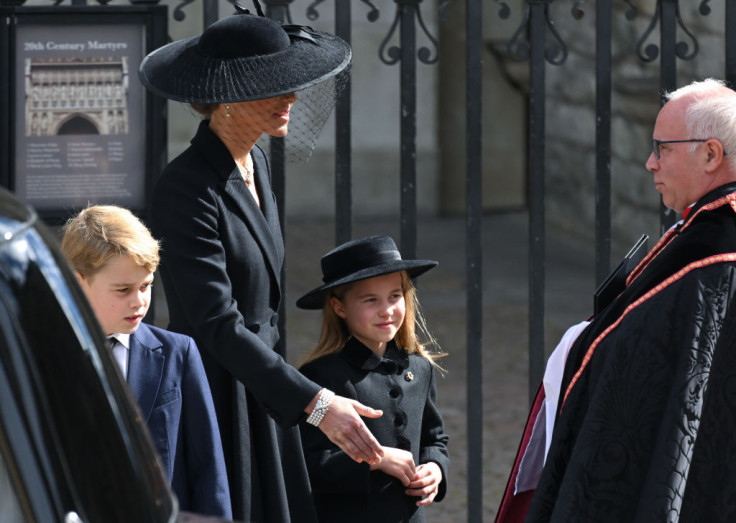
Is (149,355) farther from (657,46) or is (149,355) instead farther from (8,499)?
(657,46)

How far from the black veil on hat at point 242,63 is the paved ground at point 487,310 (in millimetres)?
2757

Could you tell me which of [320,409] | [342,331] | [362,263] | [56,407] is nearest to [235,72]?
[362,263]

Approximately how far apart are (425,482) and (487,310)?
6.09 meters

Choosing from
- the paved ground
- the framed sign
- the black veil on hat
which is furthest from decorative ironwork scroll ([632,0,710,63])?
the paved ground

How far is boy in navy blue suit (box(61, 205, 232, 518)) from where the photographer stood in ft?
9.46

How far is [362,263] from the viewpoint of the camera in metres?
3.51

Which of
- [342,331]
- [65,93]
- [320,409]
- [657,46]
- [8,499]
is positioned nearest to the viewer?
[8,499]

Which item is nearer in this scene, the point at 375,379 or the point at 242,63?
the point at 242,63

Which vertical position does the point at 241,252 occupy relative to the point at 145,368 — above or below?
above

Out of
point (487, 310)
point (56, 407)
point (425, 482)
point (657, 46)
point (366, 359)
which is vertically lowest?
point (487, 310)

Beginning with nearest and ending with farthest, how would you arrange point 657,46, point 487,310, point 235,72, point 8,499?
point 8,499
point 235,72
point 657,46
point 487,310

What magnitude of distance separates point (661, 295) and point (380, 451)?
0.76 metres

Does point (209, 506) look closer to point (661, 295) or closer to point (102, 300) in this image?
point (102, 300)

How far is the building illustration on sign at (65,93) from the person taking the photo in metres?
4.00
